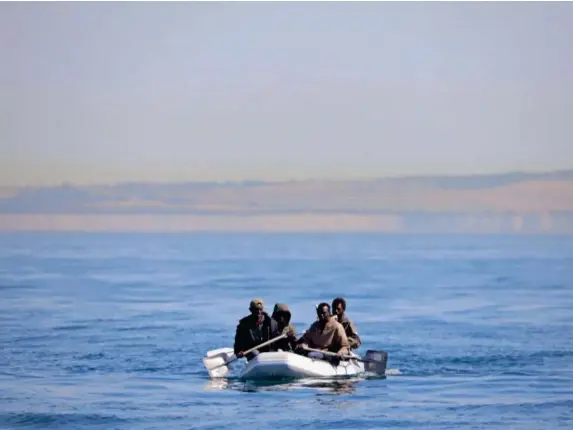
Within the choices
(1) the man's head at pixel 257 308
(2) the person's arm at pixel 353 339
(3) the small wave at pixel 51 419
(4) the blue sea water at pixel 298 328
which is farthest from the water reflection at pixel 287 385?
(3) the small wave at pixel 51 419

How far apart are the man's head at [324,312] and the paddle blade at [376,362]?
0.92m

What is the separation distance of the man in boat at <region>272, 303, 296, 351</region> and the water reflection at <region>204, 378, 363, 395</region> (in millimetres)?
644

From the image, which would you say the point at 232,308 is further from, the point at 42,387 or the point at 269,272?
the point at 269,272

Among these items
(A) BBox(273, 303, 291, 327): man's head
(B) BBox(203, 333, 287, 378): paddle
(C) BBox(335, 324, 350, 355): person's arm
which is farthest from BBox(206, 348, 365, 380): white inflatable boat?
(A) BBox(273, 303, 291, 327): man's head

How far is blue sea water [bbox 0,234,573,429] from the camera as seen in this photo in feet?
63.1

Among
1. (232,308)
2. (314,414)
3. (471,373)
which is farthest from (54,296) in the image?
Result: (314,414)

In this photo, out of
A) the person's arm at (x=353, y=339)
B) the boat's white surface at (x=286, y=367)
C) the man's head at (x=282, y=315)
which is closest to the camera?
the boat's white surface at (x=286, y=367)

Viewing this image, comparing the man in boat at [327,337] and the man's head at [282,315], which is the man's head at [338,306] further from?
the man's head at [282,315]

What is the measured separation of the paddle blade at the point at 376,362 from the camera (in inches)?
858

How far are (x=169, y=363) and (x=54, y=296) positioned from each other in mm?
14923

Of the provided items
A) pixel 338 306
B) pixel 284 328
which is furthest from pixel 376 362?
pixel 284 328

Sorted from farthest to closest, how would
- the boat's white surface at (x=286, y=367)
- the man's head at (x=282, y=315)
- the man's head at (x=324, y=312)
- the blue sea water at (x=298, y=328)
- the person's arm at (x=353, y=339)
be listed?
the person's arm at (x=353, y=339) < the man's head at (x=282, y=315) < the man's head at (x=324, y=312) < the boat's white surface at (x=286, y=367) < the blue sea water at (x=298, y=328)

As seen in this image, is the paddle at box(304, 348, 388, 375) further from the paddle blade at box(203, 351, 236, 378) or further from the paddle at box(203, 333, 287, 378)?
the paddle blade at box(203, 351, 236, 378)

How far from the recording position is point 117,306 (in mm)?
34719
